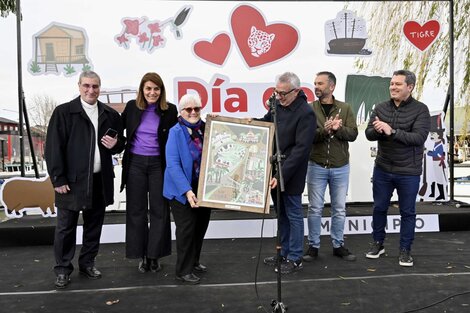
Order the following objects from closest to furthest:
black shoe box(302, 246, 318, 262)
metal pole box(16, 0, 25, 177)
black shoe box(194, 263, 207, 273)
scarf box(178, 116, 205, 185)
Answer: scarf box(178, 116, 205, 185)
black shoe box(194, 263, 207, 273)
black shoe box(302, 246, 318, 262)
metal pole box(16, 0, 25, 177)

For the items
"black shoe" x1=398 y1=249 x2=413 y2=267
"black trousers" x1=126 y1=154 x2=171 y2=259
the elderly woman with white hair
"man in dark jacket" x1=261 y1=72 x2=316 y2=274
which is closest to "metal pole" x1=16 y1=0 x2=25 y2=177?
"black trousers" x1=126 y1=154 x2=171 y2=259

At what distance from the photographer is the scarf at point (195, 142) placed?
2877mm

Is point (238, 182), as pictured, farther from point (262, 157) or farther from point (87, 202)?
point (87, 202)

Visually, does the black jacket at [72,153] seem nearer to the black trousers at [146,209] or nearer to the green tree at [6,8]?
the black trousers at [146,209]

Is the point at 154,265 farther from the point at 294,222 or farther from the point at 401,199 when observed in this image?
the point at 401,199

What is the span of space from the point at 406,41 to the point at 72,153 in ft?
12.9

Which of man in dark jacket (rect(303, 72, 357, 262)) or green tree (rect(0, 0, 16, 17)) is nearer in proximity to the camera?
man in dark jacket (rect(303, 72, 357, 262))

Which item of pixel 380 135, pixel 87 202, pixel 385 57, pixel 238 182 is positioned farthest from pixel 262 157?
pixel 385 57

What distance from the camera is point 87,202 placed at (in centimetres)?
297

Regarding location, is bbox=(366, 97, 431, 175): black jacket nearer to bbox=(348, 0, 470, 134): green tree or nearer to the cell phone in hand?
bbox=(348, 0, 470, 134): green tree

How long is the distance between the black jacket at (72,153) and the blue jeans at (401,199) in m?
2.32

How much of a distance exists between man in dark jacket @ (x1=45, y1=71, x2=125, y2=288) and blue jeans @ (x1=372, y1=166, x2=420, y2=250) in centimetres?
218

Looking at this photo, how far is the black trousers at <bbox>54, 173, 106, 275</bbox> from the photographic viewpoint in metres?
2.97

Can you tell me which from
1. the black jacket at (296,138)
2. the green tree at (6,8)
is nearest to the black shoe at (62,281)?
the black jacket at (296,138)
